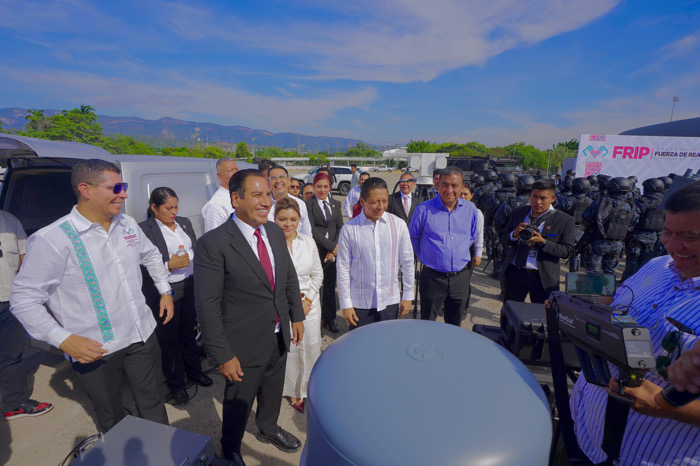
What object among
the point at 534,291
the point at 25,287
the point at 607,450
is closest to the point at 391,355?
the point at 607,450

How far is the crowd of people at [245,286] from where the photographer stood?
58.2 inches

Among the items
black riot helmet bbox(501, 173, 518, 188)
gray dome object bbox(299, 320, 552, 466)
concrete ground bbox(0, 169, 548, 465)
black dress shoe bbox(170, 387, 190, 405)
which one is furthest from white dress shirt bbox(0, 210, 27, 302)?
black riot helmet bbox(501, 173, 518, 188)

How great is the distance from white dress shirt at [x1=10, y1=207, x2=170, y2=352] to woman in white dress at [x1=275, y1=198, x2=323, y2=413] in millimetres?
1145

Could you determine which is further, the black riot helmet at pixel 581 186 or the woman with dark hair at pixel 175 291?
the black riot helmet at pixel 581 186

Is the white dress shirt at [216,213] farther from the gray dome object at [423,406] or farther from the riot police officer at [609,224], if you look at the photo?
the riot police officer at [609,224]

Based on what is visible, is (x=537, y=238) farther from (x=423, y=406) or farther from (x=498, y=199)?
(x=498, y=199)

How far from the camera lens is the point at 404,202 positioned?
5.69 m

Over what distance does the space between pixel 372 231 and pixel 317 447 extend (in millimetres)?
2048

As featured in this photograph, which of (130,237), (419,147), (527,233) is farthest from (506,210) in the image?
(419,147)

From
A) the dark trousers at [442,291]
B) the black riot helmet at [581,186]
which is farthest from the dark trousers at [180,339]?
the black riot helmet at [581,186]

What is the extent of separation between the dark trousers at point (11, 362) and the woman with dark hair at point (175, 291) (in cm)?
100

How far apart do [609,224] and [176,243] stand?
6.88 metres

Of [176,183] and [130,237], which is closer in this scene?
[130,237]

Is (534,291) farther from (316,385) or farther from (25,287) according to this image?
(25,287)
